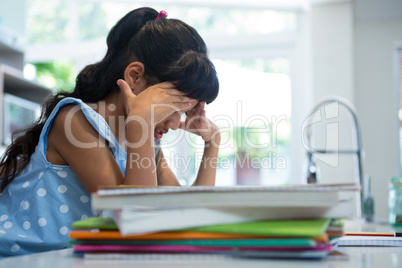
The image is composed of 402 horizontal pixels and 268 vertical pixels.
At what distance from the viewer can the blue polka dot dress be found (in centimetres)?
102

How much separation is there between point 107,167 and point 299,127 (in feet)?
8.87

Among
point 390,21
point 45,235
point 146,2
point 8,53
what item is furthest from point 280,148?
point 45,235

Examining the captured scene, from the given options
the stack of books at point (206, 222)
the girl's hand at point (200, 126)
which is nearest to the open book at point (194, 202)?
the stack of books at point (206, 222)

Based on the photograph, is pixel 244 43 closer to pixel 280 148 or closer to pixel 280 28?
pixel 280 28

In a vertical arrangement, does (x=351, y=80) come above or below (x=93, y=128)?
above

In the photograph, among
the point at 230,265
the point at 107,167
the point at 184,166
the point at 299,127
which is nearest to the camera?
the point at 230,265

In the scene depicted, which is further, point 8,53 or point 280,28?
point 280,28

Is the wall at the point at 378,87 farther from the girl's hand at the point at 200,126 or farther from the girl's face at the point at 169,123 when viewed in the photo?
the girl's face at the point at 169,123

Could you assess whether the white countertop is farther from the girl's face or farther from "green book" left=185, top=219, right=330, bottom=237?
the girl's face

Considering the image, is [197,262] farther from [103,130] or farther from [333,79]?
[333,79]

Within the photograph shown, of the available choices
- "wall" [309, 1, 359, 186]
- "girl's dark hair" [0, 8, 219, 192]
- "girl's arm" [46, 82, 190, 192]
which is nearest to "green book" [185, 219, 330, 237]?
"girl's arm" [46, 82, 190, 192]

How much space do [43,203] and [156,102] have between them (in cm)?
33

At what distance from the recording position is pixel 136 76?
49.1 inches

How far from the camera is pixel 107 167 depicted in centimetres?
103
